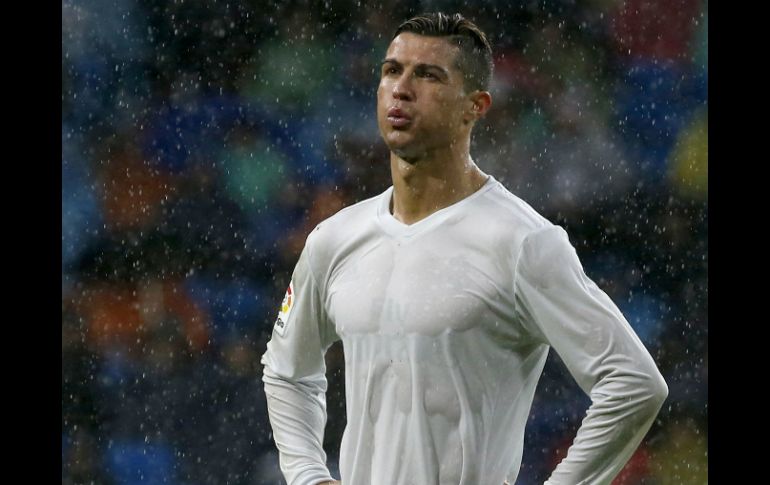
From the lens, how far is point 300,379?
3.74m

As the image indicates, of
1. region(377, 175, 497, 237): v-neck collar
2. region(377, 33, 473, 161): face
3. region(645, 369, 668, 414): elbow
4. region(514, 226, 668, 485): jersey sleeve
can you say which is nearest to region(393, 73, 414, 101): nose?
region(377, 33, 473, 161): face

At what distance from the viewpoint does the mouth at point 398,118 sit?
132 inches

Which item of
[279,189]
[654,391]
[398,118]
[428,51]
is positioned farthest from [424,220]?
[279,189]

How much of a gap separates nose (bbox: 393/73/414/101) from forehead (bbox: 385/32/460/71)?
0.04 m

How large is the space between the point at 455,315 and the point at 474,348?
0.25 ft

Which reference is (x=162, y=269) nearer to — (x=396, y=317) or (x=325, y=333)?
(x=325, y=333)

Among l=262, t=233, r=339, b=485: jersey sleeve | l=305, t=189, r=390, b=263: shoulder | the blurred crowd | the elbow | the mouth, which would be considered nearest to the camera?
the elbow

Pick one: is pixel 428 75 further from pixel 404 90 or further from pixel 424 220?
pixel 424 220

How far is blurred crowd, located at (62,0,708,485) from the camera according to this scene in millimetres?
5148

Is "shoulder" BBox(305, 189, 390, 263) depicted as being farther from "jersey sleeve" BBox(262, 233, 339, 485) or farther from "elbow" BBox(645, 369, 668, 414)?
"elbow" BBox(645, 369, 668, 414)

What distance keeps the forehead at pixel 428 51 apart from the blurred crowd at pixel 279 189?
5.67 feet

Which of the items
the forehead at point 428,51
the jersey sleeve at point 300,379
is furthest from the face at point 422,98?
the jersey sleeve at point 300,379

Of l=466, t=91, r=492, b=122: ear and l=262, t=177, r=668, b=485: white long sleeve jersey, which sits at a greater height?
l=466, t=91, r=492, b=122: ear

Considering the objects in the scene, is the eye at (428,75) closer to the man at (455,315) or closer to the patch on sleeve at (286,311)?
the man at (455,315)
